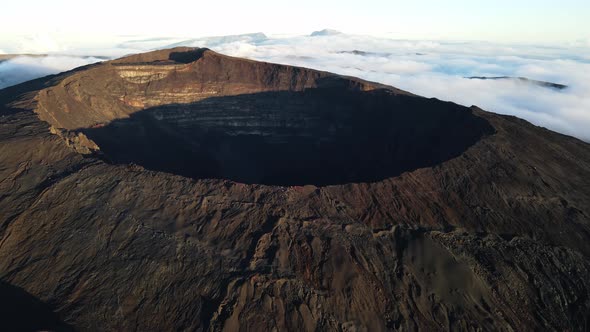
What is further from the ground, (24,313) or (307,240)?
(307,240)

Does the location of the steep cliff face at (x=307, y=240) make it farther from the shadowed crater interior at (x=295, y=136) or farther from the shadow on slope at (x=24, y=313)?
the shadowed crater interior at (x=295, y=136)

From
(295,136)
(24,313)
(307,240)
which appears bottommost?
(24,313)

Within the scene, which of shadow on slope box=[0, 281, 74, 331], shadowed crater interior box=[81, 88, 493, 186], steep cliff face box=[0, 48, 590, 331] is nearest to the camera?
shadow on slope box=[0, 281, 74, 331]

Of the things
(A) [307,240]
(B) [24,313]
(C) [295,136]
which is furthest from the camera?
(C) [295,136]

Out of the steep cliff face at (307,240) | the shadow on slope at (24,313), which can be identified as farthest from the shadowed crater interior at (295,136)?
the shadow on slope at (24,313)

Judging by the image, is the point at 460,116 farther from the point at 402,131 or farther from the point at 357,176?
the point at 357,176

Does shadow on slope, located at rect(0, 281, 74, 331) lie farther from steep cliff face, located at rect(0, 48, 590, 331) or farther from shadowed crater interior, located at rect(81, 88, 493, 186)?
shadowed crater interior, located at rect(81, 88, 493, 186)

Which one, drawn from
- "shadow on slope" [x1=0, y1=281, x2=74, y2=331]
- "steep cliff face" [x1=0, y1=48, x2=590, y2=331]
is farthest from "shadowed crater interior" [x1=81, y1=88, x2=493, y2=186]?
"shadow on slope" [x1=0, y1=281, x2=74, y2=331]

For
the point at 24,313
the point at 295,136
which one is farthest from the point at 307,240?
the point at 295,136

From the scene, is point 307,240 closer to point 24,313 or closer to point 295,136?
point 24,313
